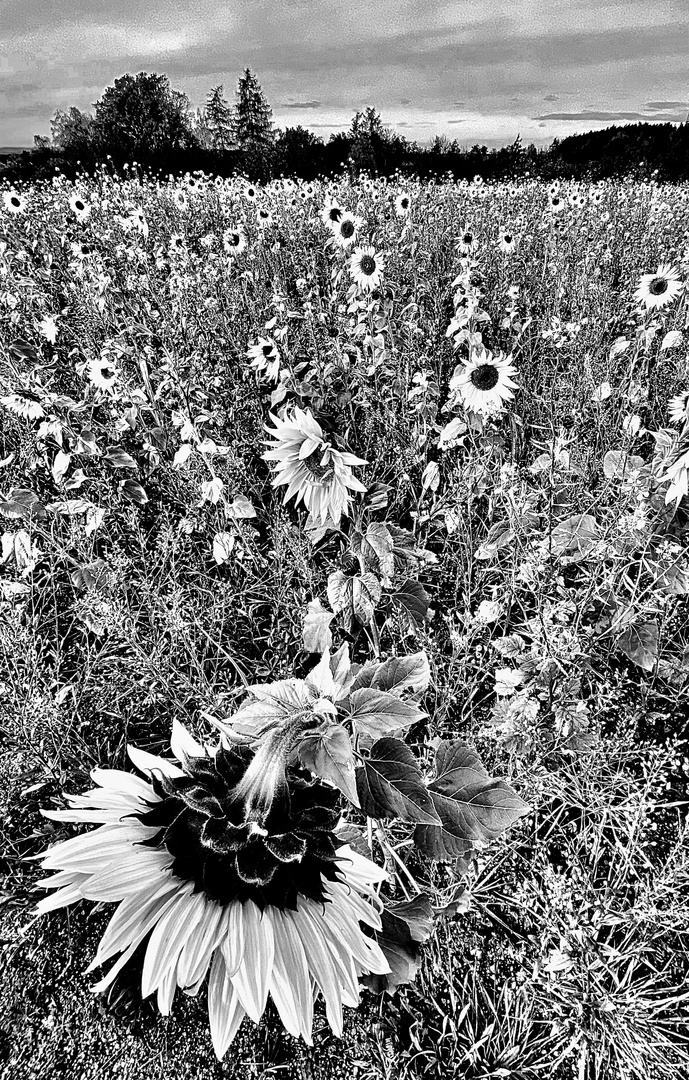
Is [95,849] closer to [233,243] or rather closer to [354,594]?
[354,594]

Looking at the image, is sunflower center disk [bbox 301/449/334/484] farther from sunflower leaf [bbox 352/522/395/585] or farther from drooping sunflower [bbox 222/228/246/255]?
drooping sunflower [bbox 222/228/246/255]

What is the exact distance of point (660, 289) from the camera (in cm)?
299

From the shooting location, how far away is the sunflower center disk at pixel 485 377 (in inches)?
84.5

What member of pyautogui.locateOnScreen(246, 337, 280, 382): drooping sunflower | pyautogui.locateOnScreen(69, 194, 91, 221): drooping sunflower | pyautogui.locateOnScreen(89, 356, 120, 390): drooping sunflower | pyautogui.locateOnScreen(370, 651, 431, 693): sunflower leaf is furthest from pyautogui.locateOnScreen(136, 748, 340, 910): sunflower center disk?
pyautogui.locateOnScreen(69, 194, 91, 221): drooping sunflower

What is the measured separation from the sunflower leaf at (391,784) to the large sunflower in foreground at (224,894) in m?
0.18

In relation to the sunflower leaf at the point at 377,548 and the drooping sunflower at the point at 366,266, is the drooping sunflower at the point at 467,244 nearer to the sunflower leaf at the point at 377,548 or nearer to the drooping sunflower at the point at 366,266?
the drooping sunflower at the point at 366,266

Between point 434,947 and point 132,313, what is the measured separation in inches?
133

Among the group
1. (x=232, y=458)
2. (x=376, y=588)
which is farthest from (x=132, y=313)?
(x=376, y=588)

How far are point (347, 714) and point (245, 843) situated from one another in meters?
0.26

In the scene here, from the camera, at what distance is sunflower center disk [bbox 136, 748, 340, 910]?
0.29 metres

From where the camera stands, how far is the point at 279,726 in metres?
0.35

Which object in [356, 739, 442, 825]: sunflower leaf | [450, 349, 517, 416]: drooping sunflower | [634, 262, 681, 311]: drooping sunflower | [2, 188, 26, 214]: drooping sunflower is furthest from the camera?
[2, 188, 26, 214]: drooping sunflower

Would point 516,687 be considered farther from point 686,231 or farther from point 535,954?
point 686,231

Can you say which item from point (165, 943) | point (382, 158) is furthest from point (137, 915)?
point (382, 158)
